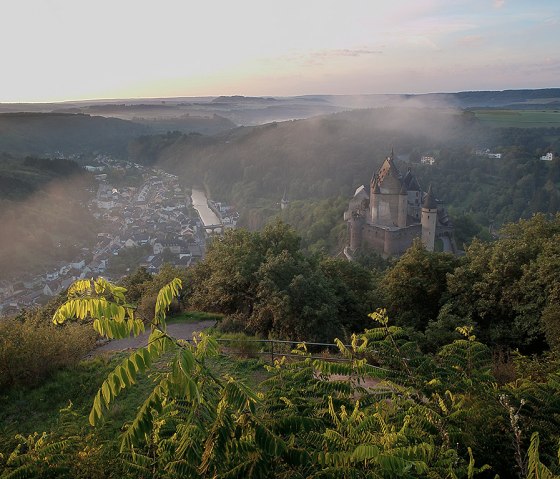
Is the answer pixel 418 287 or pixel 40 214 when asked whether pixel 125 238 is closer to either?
pixel 40 214

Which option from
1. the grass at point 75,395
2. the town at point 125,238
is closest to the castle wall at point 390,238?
the town at point 125,238

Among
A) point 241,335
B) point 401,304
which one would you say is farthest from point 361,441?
point 401,304

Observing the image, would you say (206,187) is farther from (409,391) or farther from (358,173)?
(409,391)

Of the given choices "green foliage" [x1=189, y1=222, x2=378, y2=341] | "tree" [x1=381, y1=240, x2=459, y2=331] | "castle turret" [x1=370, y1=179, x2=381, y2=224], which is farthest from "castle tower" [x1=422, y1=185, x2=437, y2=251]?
"tree" [x1=381, y1=240, x2=459, y2=331]

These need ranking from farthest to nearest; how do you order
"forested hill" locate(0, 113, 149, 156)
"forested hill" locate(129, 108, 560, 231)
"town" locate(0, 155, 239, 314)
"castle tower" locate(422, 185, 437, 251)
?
"forested hill" locate(129, 108, 560, 231) < "castle tower" locate(422, 185, 437, 251) < "forested hill" locate(0, 113, 149, 156) < "town" locate(0, 155, 239, 314)

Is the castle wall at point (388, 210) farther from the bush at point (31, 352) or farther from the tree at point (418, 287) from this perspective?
the bush at point (31, 352)

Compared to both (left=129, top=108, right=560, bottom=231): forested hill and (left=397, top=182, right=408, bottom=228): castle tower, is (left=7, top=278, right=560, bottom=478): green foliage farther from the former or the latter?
(left=129, top=108, right=560, bottom=231): forested hill
